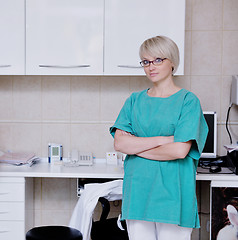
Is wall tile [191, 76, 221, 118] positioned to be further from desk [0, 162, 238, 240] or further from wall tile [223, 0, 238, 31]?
desk [0, 162, 238, 240]

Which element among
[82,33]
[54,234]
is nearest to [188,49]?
[82,33]

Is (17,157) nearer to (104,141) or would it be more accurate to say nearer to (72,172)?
(72,172)

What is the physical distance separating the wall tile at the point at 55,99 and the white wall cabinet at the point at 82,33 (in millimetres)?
388

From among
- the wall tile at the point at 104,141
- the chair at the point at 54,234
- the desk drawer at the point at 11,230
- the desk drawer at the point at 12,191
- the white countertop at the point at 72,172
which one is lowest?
the desk drawer at the point at 11,230

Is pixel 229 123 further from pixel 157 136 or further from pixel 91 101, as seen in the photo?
pixel 157 136

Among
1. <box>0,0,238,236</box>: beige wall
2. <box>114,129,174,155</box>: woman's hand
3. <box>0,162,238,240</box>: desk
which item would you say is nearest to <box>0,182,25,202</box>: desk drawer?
<box>0,162,238,240</box>: desk

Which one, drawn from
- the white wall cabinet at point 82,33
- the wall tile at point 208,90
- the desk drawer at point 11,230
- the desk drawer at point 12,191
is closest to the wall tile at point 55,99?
the white wall cabinet at point 82,33

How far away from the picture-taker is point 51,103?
307cm

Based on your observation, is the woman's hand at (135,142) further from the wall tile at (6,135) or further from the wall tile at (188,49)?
the wall tile at (6,135)

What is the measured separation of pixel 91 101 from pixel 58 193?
82cm

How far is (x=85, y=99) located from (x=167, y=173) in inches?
58.9

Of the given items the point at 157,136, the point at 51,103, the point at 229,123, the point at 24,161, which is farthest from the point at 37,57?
the point at 229,123

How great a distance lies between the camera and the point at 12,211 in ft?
8.55

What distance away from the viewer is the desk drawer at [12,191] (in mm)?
2588
